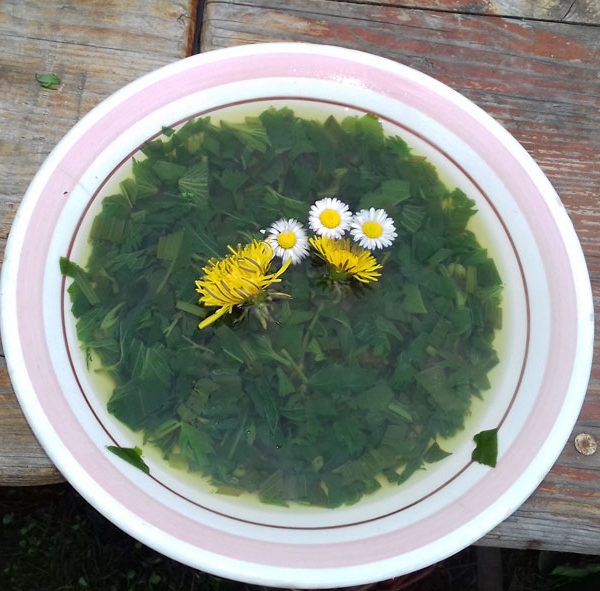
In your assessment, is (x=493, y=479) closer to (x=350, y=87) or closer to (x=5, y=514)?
(x=350, y=87)

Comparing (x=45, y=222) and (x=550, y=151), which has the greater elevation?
(x=550, y=151)

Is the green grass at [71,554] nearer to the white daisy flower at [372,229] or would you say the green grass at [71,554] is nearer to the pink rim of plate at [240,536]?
the pink rim of plate at [240,536]

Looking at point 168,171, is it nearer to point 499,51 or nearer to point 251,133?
point 251,133

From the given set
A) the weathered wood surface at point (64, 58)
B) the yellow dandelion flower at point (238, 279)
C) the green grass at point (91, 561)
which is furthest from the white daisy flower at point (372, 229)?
the green grass at point (91, 561)

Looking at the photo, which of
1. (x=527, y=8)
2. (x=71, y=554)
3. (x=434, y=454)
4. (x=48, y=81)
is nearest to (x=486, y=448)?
(x=434, y=454)

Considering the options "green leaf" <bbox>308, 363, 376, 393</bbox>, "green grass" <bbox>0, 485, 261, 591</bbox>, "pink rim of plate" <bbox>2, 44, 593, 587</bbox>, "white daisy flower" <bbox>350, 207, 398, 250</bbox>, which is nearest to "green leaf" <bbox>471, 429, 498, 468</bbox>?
"pink rim of plate" <bbox>2, 44, 593, 587</bbox>

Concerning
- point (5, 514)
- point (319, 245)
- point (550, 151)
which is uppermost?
point (550, 151)

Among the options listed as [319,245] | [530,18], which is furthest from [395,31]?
[319,245]
